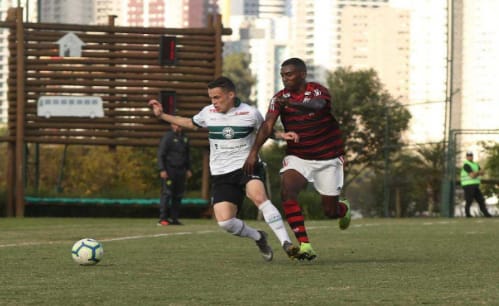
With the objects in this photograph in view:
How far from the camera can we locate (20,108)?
28.5 metres

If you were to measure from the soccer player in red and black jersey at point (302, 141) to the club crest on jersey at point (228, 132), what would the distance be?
1.14 ft

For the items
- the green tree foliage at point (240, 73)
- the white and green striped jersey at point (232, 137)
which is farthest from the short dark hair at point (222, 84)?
the green tree foliage at point (240, 73)

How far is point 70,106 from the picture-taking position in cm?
2883

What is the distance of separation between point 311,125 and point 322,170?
442mm

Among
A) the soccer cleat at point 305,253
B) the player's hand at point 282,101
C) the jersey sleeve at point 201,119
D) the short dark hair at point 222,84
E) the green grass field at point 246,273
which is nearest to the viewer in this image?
the green grass field at point 246,273

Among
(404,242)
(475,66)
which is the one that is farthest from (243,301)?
(475,66)

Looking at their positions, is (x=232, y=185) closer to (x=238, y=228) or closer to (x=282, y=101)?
(x=238, y=228)

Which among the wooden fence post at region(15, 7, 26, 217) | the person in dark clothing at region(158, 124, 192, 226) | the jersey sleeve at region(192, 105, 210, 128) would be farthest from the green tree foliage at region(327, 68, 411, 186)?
the jersey sleeve at region(192, 105, 210, 128)

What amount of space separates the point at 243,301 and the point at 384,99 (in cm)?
7115

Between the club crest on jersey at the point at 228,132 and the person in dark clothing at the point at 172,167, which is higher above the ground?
the club crest on jersey at the point at 228,132

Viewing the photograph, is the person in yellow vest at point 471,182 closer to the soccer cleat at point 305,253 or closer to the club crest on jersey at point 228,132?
the club crest on jersey at point 228,132

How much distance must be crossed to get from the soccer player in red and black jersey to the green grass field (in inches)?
21.1

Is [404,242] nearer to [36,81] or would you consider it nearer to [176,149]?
[176,149]

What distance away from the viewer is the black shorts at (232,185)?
1184 cm
